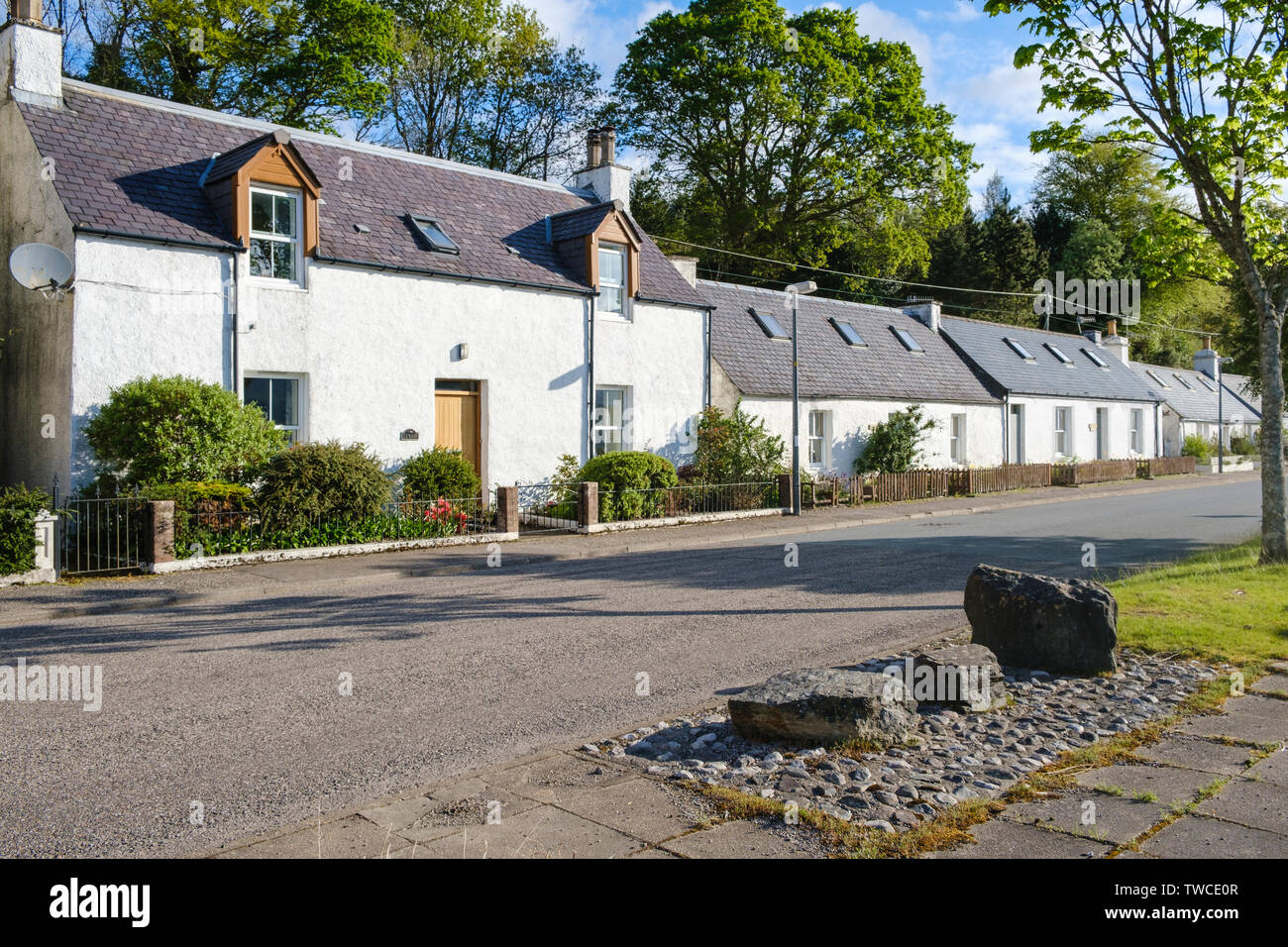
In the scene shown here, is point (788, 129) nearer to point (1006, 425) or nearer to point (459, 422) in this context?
point (1006, 425)

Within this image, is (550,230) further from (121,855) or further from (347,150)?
(121,855)

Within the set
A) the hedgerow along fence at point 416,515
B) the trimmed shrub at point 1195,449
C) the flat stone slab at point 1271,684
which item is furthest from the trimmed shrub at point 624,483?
the trimmed shrub at point 1195,449

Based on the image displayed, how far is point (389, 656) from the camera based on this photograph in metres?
8.48

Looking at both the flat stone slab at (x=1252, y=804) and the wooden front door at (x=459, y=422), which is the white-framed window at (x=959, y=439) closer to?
the wooden front door at (x=459, y=422)

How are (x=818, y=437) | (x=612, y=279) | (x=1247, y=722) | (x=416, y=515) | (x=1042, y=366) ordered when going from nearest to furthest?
1. (x=1247, y=722)
2. (x=416, y=515)
3. (x=612, y=279)
4. (x=818, y=437)
5. (x=1042, y=366)

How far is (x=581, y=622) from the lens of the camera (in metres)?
10.0

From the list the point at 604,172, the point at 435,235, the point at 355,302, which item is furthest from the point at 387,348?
the point at 604,172

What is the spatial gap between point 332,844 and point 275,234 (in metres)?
14.8

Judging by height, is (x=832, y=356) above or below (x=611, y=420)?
above

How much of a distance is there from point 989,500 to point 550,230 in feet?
46.5

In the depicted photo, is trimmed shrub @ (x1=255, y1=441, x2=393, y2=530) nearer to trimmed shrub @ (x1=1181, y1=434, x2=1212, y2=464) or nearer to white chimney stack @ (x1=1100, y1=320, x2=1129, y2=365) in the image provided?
white chimney stack @ (x1=1100, y1=320, x2=1129, y2=365)

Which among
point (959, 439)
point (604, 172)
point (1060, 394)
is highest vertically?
point (604, 172)

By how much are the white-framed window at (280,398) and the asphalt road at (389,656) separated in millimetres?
3571

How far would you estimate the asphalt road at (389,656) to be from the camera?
17.1 feet
